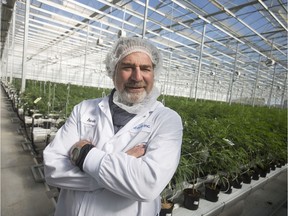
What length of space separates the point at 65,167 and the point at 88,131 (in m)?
0.24

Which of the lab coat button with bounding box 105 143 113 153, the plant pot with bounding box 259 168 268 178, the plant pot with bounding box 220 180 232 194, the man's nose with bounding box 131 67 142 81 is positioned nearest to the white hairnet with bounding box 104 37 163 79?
the man's nose with bounding box 131 67 142 81

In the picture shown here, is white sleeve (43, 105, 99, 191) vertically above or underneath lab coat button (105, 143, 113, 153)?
underneath

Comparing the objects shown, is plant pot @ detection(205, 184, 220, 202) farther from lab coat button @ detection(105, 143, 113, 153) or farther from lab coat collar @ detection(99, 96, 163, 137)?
lab coat button @ detection(105, 143, 113, 153)

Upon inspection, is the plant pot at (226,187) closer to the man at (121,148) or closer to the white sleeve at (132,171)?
the man at (121,148)

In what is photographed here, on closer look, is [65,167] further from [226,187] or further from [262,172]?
[262,172]

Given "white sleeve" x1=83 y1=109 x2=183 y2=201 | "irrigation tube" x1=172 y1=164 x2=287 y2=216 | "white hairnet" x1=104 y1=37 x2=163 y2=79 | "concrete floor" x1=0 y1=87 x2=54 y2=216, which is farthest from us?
"concrete floor" x1=0 y1=87 x2=54 y2=216

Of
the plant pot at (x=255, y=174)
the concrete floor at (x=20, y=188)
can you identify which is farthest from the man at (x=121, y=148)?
the plant pot at (x=255, y=174)

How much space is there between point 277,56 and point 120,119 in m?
18.1

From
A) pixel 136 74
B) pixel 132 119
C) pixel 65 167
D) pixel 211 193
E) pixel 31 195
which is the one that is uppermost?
pixel 136 74

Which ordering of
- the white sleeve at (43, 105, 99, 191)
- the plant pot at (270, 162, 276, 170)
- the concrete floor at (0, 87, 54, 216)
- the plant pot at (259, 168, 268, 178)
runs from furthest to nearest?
the plant pot at (270, 162, 276, 170) < the plant pot at (259, 168, 268, 178) < the concrete floor at (0, 87, 54, 216) < the white sleeve at (43, 105, 99, 191)

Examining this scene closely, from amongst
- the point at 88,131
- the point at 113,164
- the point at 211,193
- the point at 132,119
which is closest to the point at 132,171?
the point at 113,164

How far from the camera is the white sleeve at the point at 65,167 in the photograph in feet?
3.23

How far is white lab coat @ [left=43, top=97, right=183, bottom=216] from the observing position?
88 centimetres

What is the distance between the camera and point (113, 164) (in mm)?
881
